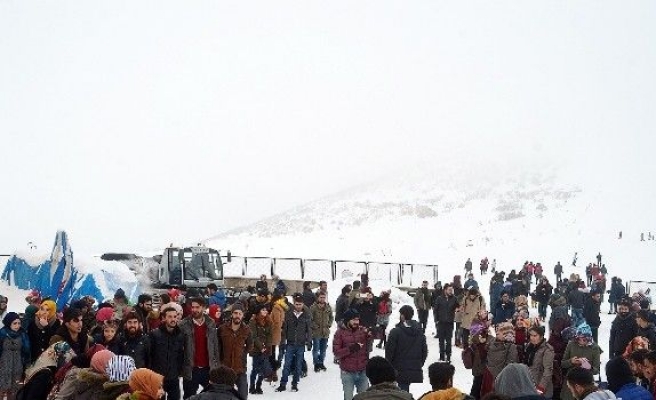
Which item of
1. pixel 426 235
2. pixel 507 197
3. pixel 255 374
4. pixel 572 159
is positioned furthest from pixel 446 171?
pixel 255 374

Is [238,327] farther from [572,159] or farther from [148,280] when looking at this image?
[572,159]

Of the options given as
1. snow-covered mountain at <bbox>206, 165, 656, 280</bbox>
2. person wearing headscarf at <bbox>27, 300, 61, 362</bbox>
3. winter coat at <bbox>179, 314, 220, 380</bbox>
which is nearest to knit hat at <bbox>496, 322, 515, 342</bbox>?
winter coat at <bbox>179, 314, 220, 380</bbox>

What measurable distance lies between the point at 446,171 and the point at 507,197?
→ 27673mm

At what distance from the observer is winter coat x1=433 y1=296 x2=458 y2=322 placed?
13484 millimetres

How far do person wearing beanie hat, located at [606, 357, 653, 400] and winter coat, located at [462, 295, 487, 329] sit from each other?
838 centimetres

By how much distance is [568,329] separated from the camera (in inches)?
329

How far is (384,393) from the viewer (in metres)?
5.04

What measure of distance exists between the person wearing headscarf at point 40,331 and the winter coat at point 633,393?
6685 mm

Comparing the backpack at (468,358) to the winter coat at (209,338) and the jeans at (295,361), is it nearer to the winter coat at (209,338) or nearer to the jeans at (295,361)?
the winter coat at (209,338)

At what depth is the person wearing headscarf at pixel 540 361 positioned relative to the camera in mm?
7578

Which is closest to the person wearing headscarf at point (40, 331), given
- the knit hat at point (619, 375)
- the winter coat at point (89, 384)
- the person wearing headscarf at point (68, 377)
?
the person wearing headscarf at point (68, 377)

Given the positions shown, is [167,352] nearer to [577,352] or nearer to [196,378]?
[196,378]

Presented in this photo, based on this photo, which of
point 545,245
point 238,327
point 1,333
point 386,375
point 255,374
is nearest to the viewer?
point 386,375

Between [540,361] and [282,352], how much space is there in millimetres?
5829
